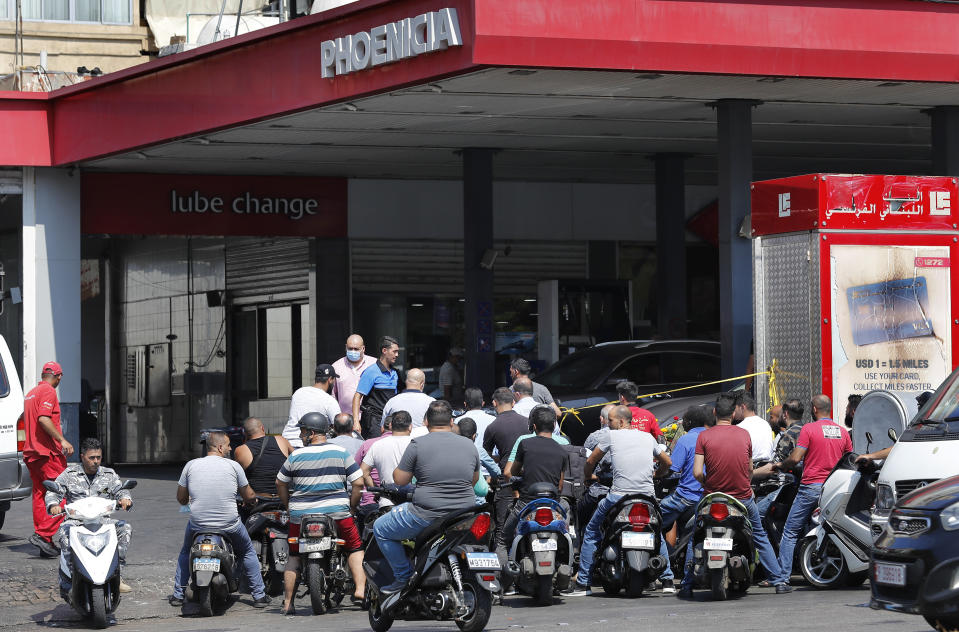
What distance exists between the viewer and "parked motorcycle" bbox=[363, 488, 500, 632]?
9578 mm

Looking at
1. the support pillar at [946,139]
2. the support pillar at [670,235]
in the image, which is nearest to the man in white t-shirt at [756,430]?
the support pillar at [946,139]

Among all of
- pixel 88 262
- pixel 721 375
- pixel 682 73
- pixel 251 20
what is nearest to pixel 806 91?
pixel 682 73

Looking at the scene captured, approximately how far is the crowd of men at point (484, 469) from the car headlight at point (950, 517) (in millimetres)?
3340

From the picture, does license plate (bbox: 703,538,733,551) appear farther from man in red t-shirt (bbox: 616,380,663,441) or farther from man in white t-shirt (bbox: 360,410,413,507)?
man in white t-shirt (bbox: 360,410,413,507)

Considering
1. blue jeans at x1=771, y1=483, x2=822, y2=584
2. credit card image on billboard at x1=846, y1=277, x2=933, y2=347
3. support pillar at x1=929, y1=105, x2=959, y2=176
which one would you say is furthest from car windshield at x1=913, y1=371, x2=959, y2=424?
support pillar at x1=929, y1=105, x2=959, y2=176

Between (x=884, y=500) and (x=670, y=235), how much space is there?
47.6 ft

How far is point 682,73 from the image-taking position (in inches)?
625

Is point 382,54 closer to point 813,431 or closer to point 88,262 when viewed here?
point 813,431

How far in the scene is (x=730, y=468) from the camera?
11406mm

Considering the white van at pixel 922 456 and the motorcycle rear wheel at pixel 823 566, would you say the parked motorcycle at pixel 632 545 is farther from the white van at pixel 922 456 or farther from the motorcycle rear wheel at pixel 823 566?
the white van at pixel 922 456

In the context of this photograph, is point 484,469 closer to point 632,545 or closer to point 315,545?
point 632,545

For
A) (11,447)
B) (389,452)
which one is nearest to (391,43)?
(11,447)

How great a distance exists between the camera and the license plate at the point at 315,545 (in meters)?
11.0

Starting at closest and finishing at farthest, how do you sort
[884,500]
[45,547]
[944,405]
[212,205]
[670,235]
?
[884,500] → [944,405] → [45,547] → [670,235] → [212,205]
